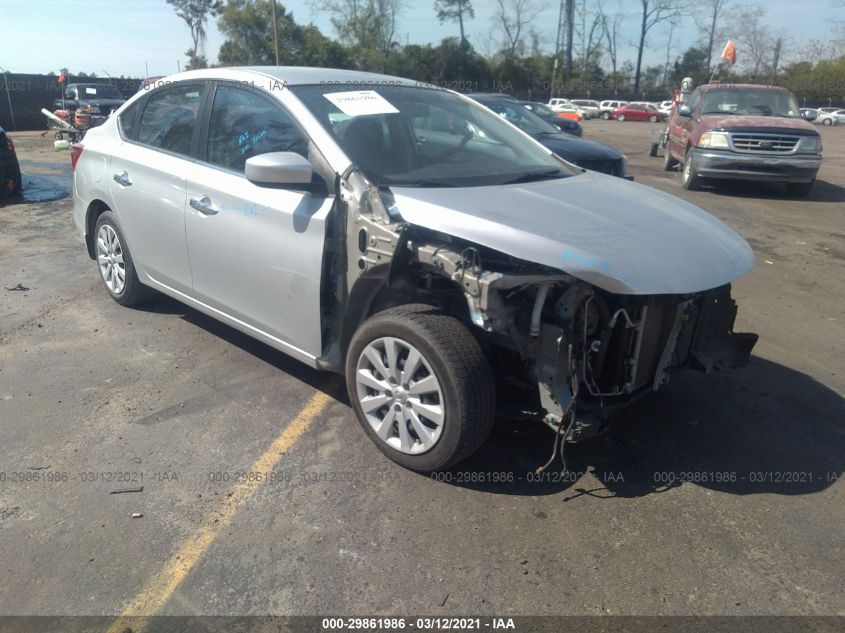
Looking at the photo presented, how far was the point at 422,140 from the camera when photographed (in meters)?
4.03

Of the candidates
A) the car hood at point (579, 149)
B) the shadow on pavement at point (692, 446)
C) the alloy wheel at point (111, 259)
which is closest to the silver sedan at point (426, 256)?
the shadow on pavement at point (692, 446)

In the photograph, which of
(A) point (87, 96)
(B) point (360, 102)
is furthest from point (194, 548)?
(A) point (87, 96)

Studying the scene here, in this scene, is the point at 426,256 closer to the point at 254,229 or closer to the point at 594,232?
the point at 594,232

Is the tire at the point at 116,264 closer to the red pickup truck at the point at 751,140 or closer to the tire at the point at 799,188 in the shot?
the red pickup truck at the point at 751,140

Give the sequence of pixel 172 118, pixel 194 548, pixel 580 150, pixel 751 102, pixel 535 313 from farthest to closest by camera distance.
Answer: pixel 751 102 < pixel 580 150 < pixel 172 118 < pixel 535 313 < pixel 194 548

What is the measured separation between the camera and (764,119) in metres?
11.6

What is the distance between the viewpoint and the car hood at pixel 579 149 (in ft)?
30.8

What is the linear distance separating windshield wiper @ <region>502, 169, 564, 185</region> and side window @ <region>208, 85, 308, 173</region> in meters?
1.13

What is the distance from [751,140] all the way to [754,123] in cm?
36

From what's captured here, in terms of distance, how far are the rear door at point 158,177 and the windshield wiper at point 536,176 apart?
2.00 meters

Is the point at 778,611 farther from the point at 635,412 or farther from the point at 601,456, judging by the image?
the point at 635,412

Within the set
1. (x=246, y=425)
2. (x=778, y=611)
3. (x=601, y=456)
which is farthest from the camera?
(x=246, y=425)

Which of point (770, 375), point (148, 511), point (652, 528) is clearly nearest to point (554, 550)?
point (652, 528)

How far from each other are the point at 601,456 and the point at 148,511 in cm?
217
